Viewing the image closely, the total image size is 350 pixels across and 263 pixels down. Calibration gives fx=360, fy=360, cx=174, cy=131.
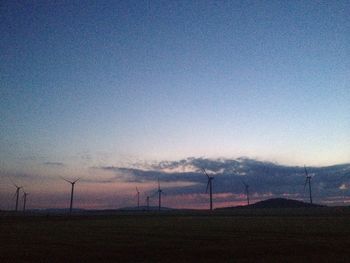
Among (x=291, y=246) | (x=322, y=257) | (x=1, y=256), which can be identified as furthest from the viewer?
(x=291, y=246)

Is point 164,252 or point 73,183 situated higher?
point 73,183

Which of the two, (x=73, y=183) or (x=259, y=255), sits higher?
(x=73, y=183)

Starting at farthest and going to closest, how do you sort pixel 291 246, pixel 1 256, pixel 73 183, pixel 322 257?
pixel 73 183, pixel 291 246, pixel 1 256, pixel 322 257

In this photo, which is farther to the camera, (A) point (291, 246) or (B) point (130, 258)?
(A) point (291, 246)

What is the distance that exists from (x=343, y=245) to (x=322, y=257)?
27.0 feet

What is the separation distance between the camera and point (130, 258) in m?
26.5

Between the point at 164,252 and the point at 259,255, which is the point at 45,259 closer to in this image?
the point at 164,252

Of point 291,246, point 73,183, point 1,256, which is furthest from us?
point 73,183

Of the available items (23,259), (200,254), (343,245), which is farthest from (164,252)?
(343,245)

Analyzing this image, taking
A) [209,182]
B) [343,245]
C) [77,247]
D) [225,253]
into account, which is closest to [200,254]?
[225,253]

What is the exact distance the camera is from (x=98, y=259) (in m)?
26.2

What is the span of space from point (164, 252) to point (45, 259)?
9.13m

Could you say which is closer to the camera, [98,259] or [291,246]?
[98,259]

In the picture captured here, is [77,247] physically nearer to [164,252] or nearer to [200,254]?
[164,252]
